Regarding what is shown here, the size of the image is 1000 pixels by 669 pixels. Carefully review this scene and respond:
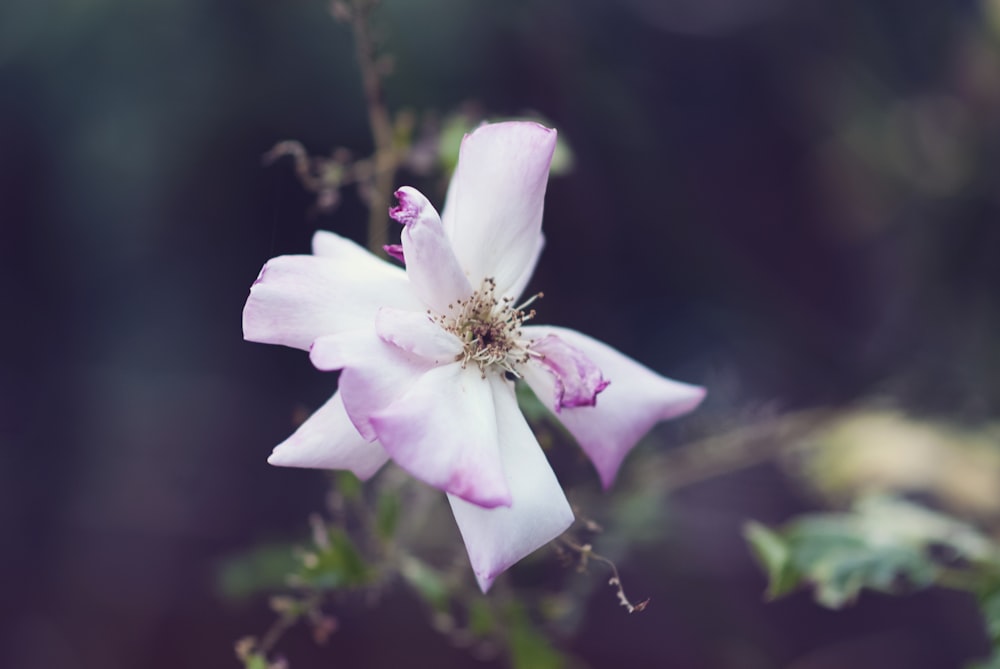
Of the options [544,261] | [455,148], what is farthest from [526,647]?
[544,261]

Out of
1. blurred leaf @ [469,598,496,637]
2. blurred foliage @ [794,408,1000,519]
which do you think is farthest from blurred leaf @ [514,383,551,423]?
blurred foliage @ [794,408,1000,519]

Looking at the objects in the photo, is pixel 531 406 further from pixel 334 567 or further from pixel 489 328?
pixel 334 567

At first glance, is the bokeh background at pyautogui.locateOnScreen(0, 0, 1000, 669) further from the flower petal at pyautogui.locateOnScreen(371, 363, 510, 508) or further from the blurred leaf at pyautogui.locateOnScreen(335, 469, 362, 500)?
the flower petal at pyautogui.locateOnScreen(371, 363, 510, 508)

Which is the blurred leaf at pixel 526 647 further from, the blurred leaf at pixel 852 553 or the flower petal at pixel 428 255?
the flower petal at pixel 428 255

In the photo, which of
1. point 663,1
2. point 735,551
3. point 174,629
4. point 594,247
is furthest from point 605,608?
point 663,1

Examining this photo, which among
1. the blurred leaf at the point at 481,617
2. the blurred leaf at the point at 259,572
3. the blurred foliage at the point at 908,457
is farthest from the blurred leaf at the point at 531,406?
the blurred foliage at the point at 908,457
